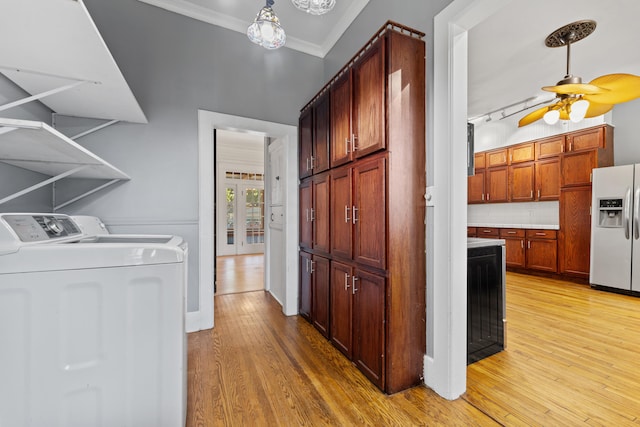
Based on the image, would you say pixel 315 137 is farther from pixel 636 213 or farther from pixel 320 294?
pixel 636 213

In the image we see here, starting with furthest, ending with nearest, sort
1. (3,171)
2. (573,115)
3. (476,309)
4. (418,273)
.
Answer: (573,115) → (476,309) → (418,273) → (3,171)

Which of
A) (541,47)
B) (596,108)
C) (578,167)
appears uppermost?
(541,47)

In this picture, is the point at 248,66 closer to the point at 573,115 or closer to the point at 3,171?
the point at 3,171

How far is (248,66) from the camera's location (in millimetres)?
2891

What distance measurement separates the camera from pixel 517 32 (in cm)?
268

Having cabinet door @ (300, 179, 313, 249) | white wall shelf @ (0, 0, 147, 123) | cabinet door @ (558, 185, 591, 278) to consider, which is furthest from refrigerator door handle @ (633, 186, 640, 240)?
white wall shelf @ (0, 0, 147, 123)

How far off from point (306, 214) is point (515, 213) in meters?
4.92

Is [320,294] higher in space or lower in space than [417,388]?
higher

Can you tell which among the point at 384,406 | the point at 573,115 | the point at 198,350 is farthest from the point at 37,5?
the point at 573,115

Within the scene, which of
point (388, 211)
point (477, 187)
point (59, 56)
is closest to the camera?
point (59, 56)

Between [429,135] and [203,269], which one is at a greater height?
[429,135]

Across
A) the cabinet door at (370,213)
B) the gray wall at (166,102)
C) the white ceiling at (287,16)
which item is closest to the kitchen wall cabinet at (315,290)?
the cabinet door at (370,213)

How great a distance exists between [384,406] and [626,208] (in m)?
4.51

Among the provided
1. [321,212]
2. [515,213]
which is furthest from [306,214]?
[515,213]
